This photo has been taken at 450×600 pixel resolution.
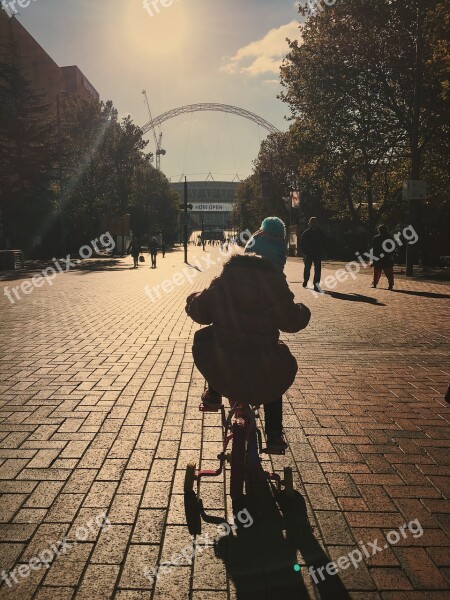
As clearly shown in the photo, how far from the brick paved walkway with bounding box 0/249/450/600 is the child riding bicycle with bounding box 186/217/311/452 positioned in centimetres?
76

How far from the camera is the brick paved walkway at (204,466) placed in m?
2.58

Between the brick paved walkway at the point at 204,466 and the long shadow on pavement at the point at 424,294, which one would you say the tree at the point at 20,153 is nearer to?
the long shadow on pavement at the point at 424,294

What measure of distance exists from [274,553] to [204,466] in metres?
1.05

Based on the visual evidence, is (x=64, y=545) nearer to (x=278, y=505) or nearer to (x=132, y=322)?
(x=278, y=505)

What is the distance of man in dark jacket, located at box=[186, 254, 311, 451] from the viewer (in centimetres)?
305

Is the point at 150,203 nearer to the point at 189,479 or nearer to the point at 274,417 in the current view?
the point at 274,417

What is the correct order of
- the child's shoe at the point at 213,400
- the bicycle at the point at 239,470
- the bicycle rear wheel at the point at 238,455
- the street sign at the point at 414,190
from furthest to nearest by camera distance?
the street sign at the point at 414,190 → the child's shoe at the point at 213,400 → the bicycle rear wheel at the point at 238,455 → the bicycle at the point at 239,470

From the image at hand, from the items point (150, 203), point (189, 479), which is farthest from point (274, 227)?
point (150, 203)

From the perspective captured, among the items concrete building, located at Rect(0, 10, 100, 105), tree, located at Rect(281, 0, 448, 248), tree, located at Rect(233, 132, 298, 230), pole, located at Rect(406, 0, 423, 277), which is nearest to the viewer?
pole, located at Rect(406, 0, 423, 277)

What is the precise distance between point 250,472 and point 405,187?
17084 millimetres

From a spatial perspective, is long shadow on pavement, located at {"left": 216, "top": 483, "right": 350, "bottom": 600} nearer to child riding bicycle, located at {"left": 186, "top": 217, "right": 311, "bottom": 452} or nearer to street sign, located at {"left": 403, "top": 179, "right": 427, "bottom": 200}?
child riding bicycle, located at {"left": 186, "top": 217, "right": 311, "bottom": 452}

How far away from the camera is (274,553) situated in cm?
Answer: 278

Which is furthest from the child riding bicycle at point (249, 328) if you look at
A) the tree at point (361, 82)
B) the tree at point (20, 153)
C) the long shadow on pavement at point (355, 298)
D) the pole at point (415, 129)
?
the tree at point (20, 153)

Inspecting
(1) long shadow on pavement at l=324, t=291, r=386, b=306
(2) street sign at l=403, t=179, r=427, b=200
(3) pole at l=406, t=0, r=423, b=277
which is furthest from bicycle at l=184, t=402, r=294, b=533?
(3) pole at l=406, t=0, r=423, b=277
